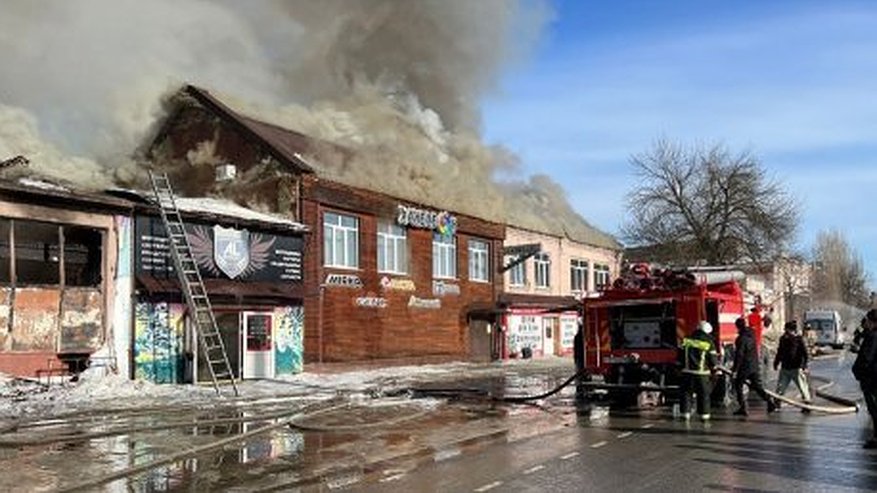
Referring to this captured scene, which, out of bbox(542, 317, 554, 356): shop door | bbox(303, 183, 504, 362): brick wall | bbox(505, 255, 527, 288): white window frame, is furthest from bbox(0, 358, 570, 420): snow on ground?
bbox(542, 317, 554, 356): shop door

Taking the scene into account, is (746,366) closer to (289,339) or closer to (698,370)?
(698,370)

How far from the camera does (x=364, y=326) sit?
96.9 ft

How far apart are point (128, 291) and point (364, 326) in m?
9.37

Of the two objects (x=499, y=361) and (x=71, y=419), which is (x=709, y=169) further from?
(x=71, y=419)

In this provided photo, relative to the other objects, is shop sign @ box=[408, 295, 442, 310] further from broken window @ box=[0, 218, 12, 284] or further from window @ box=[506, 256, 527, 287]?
broken window @ box=[0, 218, 12, 284]

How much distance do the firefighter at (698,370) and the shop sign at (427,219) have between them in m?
17.8

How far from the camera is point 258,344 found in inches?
989

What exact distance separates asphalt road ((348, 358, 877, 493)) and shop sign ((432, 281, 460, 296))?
19.9 metres

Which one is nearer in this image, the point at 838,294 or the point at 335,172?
the point at 335,172

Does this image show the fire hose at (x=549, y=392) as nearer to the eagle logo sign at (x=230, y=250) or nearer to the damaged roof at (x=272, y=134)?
the eagle logo sign at (x=230, y=250)

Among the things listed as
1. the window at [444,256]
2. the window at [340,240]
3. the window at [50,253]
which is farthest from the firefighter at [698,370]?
the window at [444,256]

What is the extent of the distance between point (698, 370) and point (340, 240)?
16546mm

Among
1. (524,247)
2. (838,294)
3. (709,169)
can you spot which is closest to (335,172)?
(524,247)

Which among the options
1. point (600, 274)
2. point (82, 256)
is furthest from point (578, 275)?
point (82, 256)
